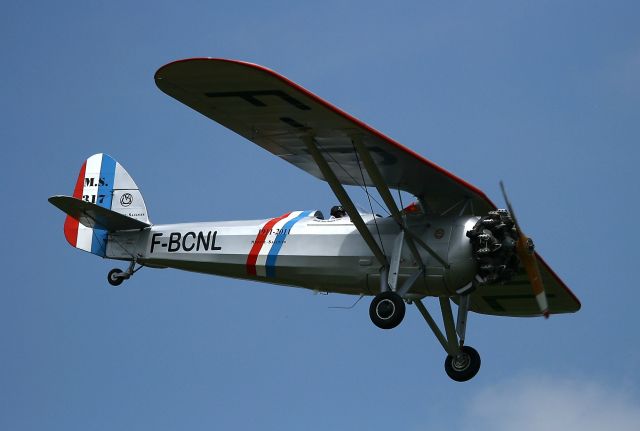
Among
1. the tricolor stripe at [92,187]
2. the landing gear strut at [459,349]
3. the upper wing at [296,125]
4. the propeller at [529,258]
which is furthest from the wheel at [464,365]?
the tricolor stripe at [92,187]

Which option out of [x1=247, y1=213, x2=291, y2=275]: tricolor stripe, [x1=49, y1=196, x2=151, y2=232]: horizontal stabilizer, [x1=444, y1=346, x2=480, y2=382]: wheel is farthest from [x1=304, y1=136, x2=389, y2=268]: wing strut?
[x1=49, y1=196, x2=151, y2=232]: horizontal stabilizer

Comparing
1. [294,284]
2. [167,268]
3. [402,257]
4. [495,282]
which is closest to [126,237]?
A: [167,268]

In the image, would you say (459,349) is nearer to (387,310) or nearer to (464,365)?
(464,365)

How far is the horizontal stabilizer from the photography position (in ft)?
59.9

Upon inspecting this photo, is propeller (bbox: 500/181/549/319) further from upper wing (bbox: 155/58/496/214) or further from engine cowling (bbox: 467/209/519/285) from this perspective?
upper wing (bbox: 155/58/496/214)

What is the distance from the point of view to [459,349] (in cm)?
1752

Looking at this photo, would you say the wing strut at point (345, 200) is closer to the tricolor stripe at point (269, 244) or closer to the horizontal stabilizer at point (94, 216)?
the tricolor stripe at point (269, 244)

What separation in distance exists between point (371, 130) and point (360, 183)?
207 centimetres

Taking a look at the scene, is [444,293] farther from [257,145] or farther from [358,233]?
[257,145]

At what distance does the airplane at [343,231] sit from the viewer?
49.3ft

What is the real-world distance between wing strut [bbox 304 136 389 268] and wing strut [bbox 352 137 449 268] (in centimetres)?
41

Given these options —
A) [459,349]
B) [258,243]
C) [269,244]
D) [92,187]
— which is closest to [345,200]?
[269,244]

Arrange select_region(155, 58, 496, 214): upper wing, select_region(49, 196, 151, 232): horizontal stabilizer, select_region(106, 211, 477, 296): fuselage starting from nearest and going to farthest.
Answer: select_region(155, 58, 496, 214): upper wing, select_region(106, 211, 477, 296): fuselage, select_region(49, 196, 151, 232): horizontal stabilizer

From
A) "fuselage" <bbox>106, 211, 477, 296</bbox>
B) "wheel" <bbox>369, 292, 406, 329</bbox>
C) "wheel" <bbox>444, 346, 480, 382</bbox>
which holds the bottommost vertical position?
"wheel" <bbox>444, 346, 480, 382</bbox>
